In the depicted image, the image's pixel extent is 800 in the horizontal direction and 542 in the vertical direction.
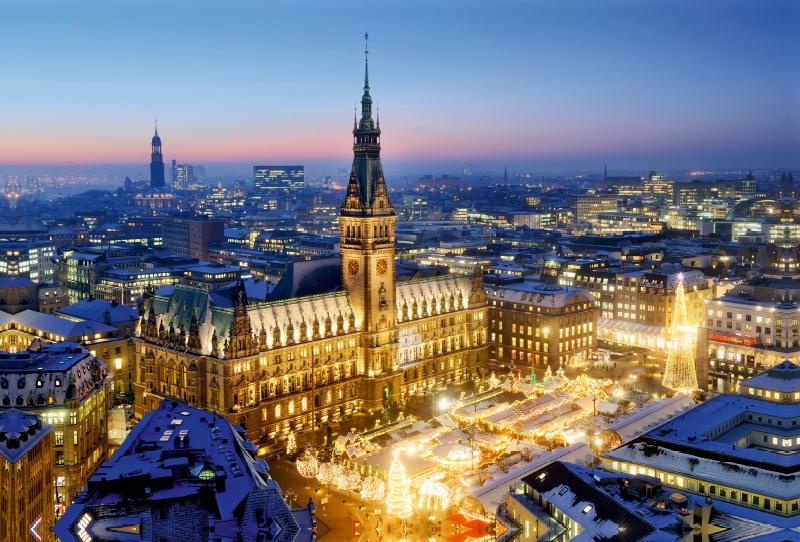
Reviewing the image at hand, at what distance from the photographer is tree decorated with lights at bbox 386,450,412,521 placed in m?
111

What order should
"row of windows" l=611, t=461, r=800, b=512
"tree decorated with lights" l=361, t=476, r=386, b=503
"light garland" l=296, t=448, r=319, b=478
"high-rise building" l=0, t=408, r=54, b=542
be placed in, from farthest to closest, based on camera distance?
"light garland" l=296, t=448, r=319, b=478 → "tree decorated with lights" l=361, t=476, r=386, b=503 → "high-rise building" l=0, t=408, r=54, b=542 → "row of windows" l=611, t=461, r=800, b=512

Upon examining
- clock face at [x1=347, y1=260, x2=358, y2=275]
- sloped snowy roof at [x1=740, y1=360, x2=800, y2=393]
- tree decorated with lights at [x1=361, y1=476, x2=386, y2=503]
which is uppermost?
clock face at [x1=347, y1=260, x2=358, y2=275]

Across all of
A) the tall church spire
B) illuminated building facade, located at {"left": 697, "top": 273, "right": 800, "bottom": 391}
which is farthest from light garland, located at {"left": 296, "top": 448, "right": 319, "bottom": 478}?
illuminated building facade, located at {"left": 697, "top": 273, "right": 800, "bottom": 391}

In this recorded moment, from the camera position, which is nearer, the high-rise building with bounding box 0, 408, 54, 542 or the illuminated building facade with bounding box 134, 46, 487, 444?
the high-rise building with bounding box 0, 408, 54, 542

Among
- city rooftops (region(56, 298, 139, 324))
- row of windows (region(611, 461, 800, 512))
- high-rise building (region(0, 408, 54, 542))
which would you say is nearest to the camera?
row of windows (region(611, 461, 800, 512))

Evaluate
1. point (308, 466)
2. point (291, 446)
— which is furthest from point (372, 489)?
point (291, 446)

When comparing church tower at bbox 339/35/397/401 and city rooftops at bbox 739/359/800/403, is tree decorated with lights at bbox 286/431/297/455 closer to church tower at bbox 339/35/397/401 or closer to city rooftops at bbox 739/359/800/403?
church tower at bbox 339/35/397/401

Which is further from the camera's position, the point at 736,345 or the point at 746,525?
the point at 736,345

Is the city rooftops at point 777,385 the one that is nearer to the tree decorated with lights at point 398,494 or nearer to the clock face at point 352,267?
the tree decorated with lights at point 398,494

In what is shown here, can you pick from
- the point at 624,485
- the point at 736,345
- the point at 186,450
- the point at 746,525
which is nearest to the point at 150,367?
the point at 186,450

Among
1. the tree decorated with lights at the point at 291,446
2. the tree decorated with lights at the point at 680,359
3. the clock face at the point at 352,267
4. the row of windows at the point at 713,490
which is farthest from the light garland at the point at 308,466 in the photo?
the tree decorated with lights at the point at 680,359

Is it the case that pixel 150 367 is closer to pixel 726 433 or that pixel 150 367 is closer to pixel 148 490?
pixel 148 490

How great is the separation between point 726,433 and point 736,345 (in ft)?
199

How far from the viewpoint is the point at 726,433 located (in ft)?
408
